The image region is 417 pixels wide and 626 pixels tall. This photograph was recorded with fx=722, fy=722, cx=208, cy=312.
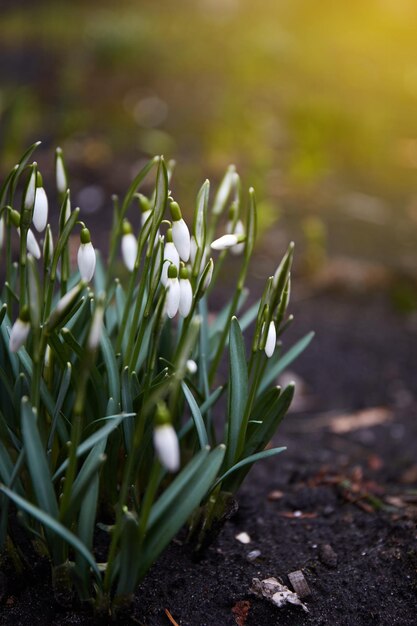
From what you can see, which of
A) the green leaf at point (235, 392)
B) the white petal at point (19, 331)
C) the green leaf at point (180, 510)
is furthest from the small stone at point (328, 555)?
the white petal at point (19, 331)

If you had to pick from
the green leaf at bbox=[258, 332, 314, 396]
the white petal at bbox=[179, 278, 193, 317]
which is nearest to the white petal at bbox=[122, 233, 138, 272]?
the white petal at bbox=[179, 278, 193, 317]

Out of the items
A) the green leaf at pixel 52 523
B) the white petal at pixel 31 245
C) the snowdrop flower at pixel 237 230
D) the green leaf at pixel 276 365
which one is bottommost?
the green leaf at pixel 276 365

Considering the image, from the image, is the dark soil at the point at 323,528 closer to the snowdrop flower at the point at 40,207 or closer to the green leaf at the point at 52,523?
the green leaf at the point at 52,523

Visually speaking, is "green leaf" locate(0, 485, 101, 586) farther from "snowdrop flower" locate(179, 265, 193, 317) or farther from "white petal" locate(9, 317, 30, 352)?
"snowdrop flower" locate(179, 265, 193, 317)

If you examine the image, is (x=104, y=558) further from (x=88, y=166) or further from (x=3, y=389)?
(x=88, y=166)

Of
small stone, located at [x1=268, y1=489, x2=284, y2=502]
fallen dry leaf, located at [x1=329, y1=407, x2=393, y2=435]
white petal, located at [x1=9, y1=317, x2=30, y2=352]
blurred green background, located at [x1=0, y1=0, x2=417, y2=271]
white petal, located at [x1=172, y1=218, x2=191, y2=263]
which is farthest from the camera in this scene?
blurred green background, located at [x1=0, y1=0, x2=417, y2=271]
